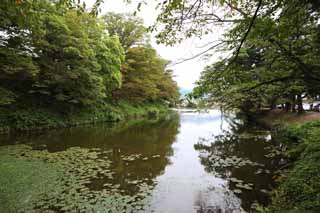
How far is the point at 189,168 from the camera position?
666 centimetres

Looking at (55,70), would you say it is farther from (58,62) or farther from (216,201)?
(216,201)

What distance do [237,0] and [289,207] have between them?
309 cm

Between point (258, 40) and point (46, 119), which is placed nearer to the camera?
point (258, 40)

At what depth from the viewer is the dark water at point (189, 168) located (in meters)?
4.45

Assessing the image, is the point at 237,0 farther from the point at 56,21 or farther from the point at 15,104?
the point at 15,104

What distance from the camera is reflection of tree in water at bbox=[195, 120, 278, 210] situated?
15.9ft

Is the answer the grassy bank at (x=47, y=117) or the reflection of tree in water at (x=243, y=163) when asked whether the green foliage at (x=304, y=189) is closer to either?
the reflection of tree in water at (x=243, y=163)

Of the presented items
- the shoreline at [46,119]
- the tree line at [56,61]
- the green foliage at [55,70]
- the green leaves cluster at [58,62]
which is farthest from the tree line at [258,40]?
the shoreline at [46,119]

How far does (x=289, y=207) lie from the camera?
10.6ft

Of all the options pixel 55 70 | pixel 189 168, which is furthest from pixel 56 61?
pixel 189 168

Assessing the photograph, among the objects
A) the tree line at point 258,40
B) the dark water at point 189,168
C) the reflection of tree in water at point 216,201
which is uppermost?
the tree line at point 258,40

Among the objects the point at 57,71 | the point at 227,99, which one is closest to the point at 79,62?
the point at 57,71

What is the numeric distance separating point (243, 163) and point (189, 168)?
5.74 ft

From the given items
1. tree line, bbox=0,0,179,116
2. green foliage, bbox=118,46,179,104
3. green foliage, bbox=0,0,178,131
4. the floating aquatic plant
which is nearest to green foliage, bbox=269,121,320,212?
the floating aquatic plant
